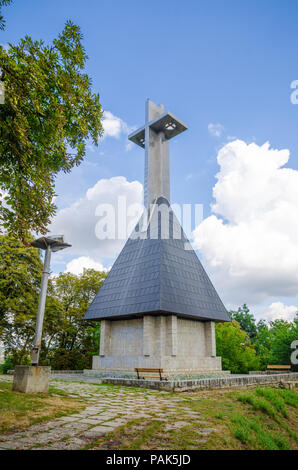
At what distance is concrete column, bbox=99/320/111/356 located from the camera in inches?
831

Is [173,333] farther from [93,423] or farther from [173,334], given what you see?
[93,423]

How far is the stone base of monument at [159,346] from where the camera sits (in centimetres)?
1830

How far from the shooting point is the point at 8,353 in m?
23.5

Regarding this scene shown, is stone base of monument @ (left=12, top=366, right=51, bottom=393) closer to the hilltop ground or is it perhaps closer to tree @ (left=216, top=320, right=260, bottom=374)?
the hilltop ground

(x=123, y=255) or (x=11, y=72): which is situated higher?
(x=123, y=255)

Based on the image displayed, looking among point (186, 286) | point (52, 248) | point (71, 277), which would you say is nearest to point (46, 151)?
point (52, 248)

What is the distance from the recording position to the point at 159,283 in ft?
60.5

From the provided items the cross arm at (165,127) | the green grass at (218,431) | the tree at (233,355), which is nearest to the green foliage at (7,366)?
the tree at (233,355)

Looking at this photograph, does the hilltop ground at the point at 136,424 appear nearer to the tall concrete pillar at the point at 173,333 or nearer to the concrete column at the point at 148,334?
the tall concrete pillar at the point at 173,333

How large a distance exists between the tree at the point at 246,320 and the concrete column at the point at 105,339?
33.8 meters

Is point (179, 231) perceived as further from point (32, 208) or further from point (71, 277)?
point (32, 208)

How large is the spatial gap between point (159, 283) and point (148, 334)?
3122 mm

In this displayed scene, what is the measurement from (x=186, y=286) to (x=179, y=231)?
4.87 metres

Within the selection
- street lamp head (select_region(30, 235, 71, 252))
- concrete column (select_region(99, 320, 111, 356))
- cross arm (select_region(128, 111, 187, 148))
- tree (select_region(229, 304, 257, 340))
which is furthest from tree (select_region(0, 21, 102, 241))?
tree (select_region(229, 304, 257, 340))
